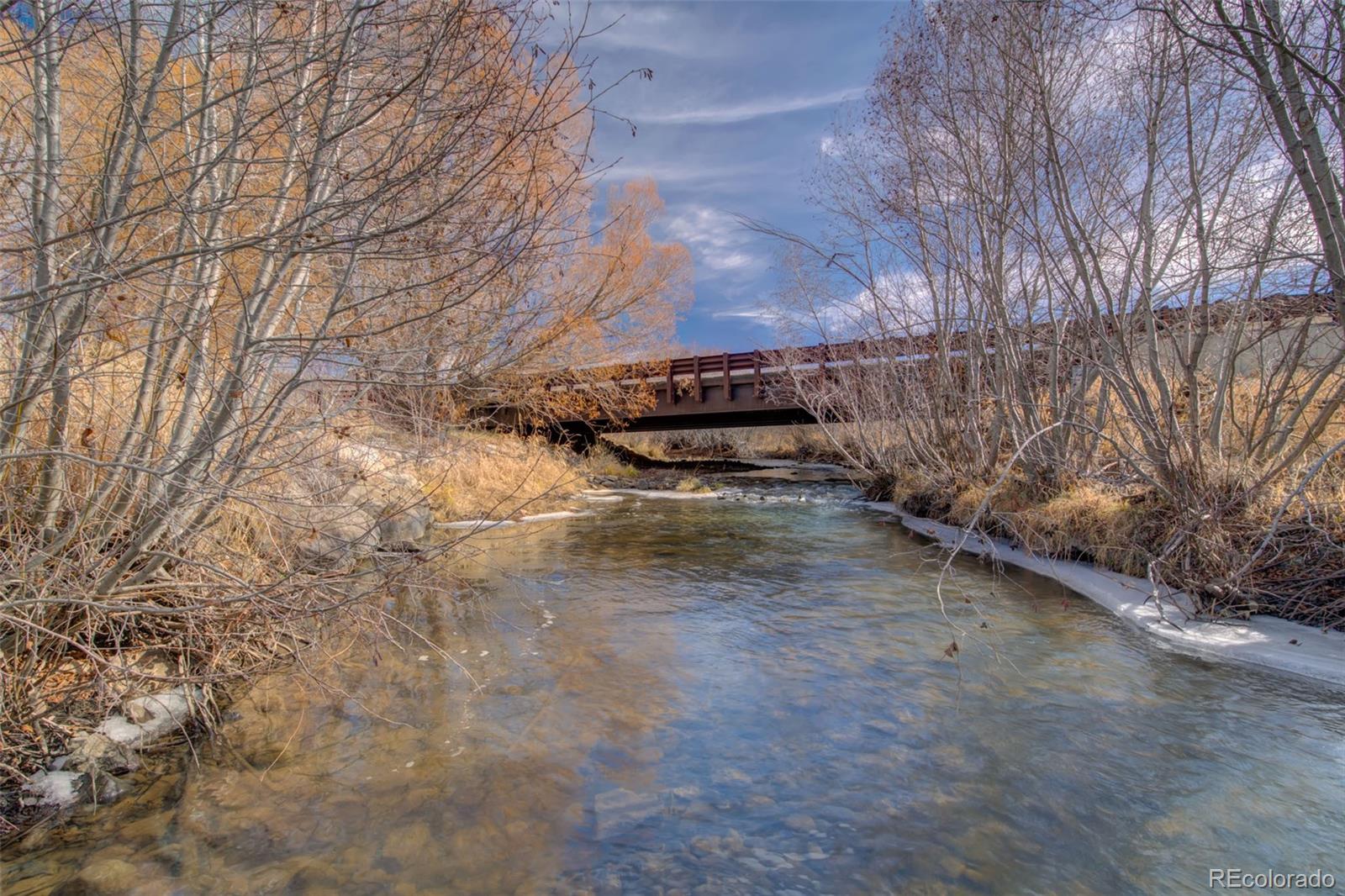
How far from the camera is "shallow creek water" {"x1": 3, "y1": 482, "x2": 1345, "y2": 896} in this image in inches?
99.1

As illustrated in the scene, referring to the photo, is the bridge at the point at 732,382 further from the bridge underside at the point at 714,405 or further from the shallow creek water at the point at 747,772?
the shallow creek water at the point at 747,772

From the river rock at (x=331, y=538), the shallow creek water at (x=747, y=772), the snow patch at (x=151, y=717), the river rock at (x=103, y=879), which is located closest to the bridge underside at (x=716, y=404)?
the river rock at (x=331, y=538)

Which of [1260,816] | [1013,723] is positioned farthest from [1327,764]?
[1013,723]

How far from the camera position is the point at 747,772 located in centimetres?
323

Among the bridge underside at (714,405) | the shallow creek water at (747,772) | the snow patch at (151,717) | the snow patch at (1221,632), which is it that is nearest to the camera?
the shallow creek water at (747,772)

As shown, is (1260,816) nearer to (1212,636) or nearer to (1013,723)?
(1013,723)

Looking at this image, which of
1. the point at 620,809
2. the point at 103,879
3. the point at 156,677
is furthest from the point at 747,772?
the point at 156,677

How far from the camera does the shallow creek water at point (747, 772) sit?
8.26ft

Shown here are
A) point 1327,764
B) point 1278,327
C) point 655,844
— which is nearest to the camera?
point 655,844

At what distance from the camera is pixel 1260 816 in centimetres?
277

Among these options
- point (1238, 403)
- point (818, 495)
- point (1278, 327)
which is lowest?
point (818, 495)

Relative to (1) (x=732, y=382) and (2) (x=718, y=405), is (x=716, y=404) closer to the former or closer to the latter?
(2) (x=718, y=405)

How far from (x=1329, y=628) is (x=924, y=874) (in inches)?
178

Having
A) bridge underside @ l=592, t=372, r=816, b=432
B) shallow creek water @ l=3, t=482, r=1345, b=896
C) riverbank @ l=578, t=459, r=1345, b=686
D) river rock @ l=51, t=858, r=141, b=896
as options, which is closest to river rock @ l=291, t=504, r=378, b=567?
shallow creek water @ l=3, t=482, r=1345, b=896
